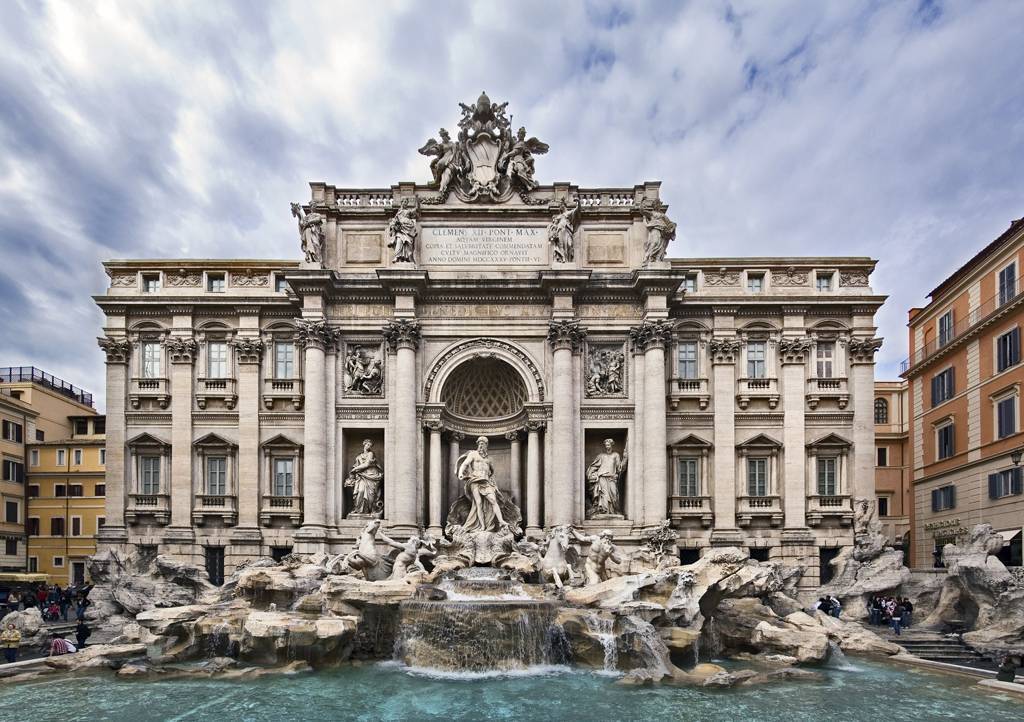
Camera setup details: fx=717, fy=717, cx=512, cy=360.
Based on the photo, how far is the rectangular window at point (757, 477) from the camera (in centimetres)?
3006

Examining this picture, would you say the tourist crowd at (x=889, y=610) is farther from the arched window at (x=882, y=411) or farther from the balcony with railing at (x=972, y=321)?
the arched window at (x=882, y=411)

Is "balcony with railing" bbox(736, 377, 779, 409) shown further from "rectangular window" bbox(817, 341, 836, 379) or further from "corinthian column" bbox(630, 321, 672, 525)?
"corinthian column" bbox(630, 321, 672, 525)

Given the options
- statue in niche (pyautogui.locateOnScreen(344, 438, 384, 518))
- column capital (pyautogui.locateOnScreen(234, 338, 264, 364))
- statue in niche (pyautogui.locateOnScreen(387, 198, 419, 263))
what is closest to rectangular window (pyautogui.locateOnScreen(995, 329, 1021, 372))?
statue in niche (pyautogui.locateOnScreen(387, 198, 419, 263))

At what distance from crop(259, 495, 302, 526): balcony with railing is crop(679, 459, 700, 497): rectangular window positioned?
15854 millimetres

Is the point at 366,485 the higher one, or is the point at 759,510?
the point at 366,485

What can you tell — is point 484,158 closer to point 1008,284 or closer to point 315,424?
point 315,424

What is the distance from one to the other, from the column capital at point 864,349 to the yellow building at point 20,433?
40.6 metres

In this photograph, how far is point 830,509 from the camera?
2959 cm

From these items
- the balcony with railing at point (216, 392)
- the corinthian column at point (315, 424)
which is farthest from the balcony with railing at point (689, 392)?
the balcony with railing at point (216, 392)

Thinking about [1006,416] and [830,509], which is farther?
[1006,416]

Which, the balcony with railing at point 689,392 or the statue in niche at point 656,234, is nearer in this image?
the statue in niche at point 656,234

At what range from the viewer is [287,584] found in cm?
2175

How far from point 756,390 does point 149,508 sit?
84.7 ft

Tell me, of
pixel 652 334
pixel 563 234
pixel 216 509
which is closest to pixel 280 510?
pixel 216 509
